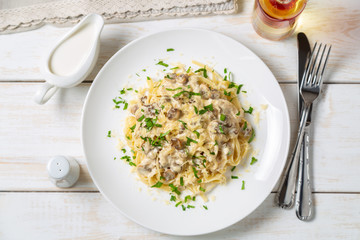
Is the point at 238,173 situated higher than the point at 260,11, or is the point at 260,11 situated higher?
the point at 260,11

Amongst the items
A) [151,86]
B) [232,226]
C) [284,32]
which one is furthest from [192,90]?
[232,226]

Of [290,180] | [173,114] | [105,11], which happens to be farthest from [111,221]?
[105,11]

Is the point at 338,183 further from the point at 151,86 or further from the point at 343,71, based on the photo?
the point at 151,86

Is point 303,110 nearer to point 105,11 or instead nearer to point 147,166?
point 147,166

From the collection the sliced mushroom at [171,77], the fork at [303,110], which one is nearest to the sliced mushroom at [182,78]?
the sliced mushroom at [171,77]

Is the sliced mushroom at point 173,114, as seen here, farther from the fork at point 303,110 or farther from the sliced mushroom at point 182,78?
the fork at point 303,110


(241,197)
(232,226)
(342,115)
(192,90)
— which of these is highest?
(192,90)
